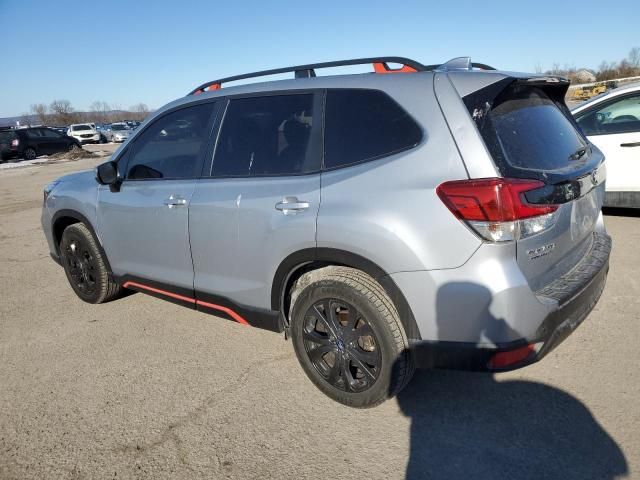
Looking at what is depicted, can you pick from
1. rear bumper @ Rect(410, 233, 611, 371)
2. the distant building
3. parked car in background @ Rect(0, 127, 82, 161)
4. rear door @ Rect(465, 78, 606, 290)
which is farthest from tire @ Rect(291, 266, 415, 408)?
the distant building

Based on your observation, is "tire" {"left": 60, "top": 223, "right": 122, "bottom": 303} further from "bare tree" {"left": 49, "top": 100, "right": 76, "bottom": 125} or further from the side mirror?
"bare tree" {"left": 49, "top": 100, "right": 76, "bottom": 125}

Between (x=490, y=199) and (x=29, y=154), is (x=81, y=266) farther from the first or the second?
(x=29, y=154)

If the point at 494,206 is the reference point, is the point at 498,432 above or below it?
below

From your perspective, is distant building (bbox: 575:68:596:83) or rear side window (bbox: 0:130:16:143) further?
distant building (bbox: 575:68:596:83)

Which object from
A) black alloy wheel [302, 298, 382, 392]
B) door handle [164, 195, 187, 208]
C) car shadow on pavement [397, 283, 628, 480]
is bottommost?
car shadow on pavement [397, 283, 628, 480]

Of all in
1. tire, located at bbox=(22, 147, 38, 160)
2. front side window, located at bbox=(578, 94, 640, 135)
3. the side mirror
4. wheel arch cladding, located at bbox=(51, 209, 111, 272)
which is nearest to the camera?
the side mirror

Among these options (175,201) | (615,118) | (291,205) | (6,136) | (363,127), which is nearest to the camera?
(363,127)

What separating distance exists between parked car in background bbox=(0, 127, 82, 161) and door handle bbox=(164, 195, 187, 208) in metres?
25.7

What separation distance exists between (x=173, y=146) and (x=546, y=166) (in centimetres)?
254

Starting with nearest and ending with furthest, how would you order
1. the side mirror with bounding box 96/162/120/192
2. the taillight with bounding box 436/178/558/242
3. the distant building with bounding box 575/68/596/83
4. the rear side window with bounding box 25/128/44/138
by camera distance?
the taillight with bounding box 436/178/558/242 < the side mirror with bounding box 96/162/120/192 < the rear side window with bounding box 25/128/44/138 < the distant building with bounding box 575/68/596/83

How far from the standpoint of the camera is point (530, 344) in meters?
2.29

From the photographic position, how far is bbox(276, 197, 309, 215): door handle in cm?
272

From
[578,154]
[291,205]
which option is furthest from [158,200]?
[578,154]

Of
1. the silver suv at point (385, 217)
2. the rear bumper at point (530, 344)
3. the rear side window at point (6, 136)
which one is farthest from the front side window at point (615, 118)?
the rear side window at point (6, 136)
